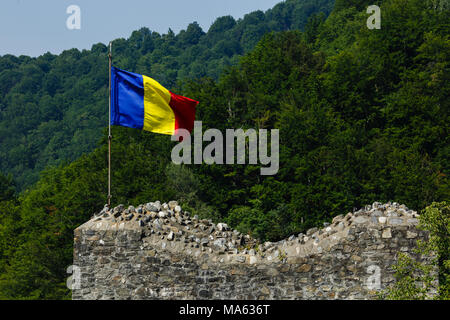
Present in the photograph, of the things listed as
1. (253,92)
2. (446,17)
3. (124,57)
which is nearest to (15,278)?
(253,92)

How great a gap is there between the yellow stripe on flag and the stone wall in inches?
110

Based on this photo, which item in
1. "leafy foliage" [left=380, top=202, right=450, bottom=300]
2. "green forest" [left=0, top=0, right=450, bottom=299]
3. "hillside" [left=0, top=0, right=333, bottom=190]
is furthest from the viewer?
"hillside" [left=0, top=0, right=333, bottom=190]

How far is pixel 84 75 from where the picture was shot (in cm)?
15650

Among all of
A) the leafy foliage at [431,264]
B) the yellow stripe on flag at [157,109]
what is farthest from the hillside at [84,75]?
the leafy foliage at [431,264]

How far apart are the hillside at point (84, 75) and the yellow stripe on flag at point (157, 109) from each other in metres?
86.8

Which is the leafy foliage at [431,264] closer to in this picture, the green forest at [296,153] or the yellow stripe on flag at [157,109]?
the yellow stripe on flag at [157,109]

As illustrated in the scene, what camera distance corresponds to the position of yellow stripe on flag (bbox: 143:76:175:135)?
17.0m

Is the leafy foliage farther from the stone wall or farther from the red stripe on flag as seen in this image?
the red stripe on flag

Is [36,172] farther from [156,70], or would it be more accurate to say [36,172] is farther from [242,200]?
[242,200]

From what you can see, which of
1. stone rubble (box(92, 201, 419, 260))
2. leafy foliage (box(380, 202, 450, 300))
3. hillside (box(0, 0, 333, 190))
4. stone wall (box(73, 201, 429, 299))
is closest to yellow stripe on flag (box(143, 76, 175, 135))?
stone rubble (box(92, 201, 419, 260))

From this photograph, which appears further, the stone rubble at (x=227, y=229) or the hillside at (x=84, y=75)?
the hillside at (x=84, y=75)

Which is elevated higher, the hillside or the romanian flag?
the hillside

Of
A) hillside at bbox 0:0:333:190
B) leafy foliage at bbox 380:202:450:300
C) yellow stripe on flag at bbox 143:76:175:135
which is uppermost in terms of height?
hillside at bbox 0:0:333:190

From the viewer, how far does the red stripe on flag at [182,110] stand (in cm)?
1745
